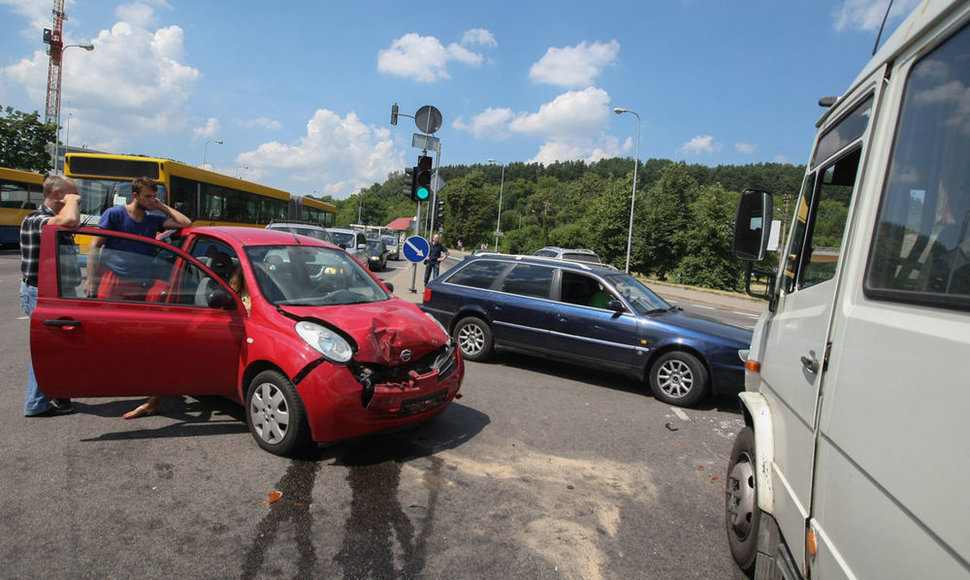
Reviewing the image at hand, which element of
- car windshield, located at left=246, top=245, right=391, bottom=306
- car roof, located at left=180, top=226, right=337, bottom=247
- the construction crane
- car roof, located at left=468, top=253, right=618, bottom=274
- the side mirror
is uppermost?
the construction crane

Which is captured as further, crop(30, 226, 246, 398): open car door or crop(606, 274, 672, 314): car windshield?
crop(606, 274, 672, 314): car windshield

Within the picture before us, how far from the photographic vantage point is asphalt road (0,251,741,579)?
286 centimetres

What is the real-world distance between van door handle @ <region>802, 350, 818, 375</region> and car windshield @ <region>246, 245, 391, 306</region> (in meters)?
3.48

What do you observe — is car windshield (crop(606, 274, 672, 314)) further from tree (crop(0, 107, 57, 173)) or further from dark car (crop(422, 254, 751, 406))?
tree (crop(0, 107, 57, 173))

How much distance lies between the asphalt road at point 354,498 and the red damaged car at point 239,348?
→ 6.6 inches

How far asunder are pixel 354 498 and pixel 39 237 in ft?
10.9

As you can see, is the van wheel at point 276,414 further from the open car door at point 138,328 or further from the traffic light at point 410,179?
the traffic light at point 410,179

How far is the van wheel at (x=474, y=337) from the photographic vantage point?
775 cm

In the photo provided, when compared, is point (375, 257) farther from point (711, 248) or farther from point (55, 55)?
point (55, 55)

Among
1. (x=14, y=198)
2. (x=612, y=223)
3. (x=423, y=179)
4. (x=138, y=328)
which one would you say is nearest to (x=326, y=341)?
(x=138, y=328)

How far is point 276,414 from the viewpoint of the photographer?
3.99 meters

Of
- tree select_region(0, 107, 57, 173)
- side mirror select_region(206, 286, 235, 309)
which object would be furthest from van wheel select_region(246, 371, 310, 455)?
tree select_region(0, 107, 57, 173)

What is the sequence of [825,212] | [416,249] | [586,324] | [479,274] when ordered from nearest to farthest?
[825,212]
[586,324]
[479,274]
[416,249]

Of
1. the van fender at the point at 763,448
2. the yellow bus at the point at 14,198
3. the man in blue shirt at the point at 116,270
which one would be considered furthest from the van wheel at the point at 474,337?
the yellow bus at the point at 14,198
